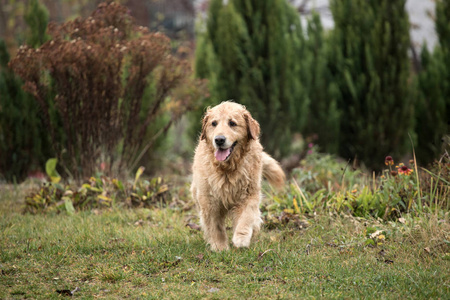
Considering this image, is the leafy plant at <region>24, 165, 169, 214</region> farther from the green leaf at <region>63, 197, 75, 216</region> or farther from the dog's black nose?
the dog's black nose

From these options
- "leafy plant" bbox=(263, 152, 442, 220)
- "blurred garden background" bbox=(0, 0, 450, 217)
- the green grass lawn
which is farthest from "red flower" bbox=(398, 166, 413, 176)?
"blurred garden background" bbox=(0, 0, 450, 217)

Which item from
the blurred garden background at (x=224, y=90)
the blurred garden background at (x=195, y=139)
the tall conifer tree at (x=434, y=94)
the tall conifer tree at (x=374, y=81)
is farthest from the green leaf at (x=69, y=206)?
the tall conifer tree at (x=434, y=94)

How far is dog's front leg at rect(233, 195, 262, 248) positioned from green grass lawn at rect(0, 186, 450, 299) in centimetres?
11

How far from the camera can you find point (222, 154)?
4.30m

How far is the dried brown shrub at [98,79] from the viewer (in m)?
6.02

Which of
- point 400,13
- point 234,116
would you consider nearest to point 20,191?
point 234,116

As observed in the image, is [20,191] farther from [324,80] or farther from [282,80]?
[324,80]

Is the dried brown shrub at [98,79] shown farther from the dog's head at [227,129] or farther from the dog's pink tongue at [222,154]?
the dog's pink tongue at [222,154]

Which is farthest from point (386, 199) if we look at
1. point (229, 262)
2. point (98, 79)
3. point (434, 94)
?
point (434, 94)

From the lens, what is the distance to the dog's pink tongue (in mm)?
4273

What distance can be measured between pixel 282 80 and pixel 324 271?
5273 mm

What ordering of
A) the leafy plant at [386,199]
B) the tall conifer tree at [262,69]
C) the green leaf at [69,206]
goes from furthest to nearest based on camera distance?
1. the tall conifer tree at [262,69]
2. the green leaf at [69,206]
3. the leafy plant at [386,199]

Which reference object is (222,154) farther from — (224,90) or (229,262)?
(224,90)

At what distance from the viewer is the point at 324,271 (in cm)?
364
